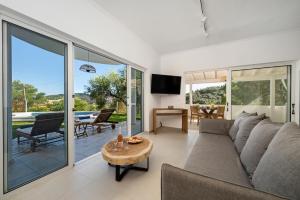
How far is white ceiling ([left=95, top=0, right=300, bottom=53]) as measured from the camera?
8.17 ft

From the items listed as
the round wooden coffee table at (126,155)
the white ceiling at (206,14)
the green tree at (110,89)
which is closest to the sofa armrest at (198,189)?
the round wooden coffee table at (126,155)

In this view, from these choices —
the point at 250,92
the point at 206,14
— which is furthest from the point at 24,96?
the point at 250,92

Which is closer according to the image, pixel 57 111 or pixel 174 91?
pixel 57 111

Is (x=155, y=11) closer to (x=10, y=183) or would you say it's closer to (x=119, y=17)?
(x=119, y=17)

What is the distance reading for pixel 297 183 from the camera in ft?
2.08

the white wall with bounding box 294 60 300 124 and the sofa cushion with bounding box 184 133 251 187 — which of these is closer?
the sofa cushion with bounding box 184 133 251 187

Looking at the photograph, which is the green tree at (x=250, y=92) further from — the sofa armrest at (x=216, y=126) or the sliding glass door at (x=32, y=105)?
the sliding glass door at (x=32, y=105)

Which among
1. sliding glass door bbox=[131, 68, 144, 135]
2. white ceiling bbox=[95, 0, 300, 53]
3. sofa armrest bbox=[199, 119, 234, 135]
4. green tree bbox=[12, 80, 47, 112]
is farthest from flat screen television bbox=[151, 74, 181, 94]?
green tree bbox=[12, 80, 47, 112]

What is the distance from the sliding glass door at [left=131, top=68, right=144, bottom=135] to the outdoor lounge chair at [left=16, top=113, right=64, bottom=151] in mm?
2124

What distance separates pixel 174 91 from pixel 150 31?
85.5 inches

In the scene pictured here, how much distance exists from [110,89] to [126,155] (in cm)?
263

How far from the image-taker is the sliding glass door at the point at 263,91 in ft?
12.0

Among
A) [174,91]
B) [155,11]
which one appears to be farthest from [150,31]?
[174,91]

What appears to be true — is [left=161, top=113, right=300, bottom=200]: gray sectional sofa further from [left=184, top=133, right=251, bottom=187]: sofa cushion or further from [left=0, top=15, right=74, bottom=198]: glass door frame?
[left=0, top=15, right=74, bottom=198]: glass door frame
